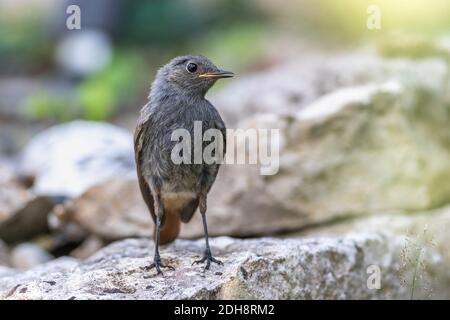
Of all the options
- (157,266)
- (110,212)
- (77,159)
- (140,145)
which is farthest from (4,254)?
(157,266)

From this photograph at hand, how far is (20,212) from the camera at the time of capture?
→ 665cm

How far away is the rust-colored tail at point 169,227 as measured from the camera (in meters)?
5.36

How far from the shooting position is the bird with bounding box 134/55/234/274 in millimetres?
5012

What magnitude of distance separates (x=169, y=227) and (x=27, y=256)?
167 cm

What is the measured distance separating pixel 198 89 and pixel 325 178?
1.63 m

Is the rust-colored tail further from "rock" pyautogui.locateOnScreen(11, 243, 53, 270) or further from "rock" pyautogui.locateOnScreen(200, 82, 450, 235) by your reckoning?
"rock" pyautogui.locateOnScreen(11, 243, 53, 270)

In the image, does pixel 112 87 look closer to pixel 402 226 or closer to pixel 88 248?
pixel 88 248

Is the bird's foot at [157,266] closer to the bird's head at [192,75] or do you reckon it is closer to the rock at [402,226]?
the bird's head at [192,75]

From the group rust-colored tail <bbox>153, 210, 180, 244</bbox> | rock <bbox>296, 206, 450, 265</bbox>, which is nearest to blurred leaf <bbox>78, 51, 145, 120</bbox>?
rock <bbox>296, 206, 450, 265</bbox>

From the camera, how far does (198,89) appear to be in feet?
16.9

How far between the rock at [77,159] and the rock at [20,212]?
13 centimetres

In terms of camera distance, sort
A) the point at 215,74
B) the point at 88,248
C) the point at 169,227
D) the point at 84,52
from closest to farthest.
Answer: the point at 215,74 < the point at 169,227 < the point at 88,248 < the point at 84,52
